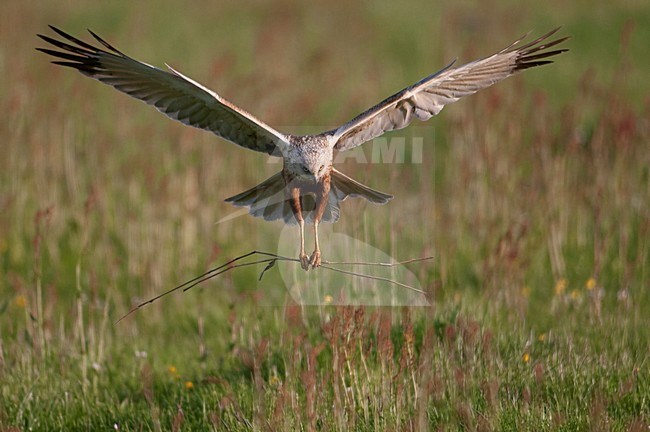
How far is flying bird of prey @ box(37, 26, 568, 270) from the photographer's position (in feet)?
14.7

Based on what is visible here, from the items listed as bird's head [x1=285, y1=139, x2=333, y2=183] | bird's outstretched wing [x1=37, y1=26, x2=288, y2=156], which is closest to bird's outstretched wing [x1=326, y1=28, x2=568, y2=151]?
bird's head [x1=285, y1=139, x2=333, y2=183]

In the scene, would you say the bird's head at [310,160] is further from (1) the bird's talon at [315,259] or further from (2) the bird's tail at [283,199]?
(1) the bird's talon at [315,259]

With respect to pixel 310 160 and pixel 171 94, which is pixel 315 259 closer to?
pixel 310 160

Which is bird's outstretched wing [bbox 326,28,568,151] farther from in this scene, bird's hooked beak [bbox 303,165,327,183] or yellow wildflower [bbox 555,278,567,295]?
yellow wildflower [bbox 555,278,567,295]

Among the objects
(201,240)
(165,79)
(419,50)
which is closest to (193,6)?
(419,50)

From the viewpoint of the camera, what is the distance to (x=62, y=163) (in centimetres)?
824

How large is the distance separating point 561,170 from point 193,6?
870 centimetres

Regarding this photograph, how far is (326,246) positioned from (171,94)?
6.33 feet

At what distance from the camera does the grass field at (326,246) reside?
13.2 ft

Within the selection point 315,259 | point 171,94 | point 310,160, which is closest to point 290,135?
point 310,160

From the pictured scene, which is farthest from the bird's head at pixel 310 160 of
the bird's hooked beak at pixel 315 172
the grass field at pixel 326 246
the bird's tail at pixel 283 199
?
the grass field at pixel 326 246

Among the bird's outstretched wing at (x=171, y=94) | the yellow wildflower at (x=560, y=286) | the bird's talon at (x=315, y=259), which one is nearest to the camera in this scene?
the bird's talon at (x=315, y=259)

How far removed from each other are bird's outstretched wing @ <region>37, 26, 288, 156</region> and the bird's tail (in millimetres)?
196

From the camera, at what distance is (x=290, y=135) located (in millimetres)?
4613
